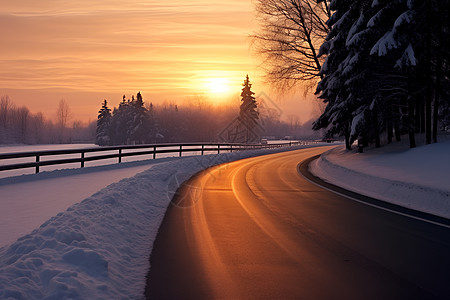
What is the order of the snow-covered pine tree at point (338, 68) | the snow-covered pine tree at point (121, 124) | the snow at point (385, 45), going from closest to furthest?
the snow at point (385, 45), the snow-covered pine tree at point (338, 68), the snow-covered pine tree at point (121, 124)

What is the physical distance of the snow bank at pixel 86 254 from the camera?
4469mm

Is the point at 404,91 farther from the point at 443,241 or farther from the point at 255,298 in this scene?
the point at 255,298

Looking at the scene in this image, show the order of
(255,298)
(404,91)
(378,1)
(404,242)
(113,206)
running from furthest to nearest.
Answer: (404,91) < (378,1) < (113,206) < (404,242) < (255,298)

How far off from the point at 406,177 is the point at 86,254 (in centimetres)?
1100

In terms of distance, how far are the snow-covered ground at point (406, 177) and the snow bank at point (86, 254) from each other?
22.3 feet

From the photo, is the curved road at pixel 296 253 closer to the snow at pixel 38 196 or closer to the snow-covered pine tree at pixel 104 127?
the snow at pixel 38 196

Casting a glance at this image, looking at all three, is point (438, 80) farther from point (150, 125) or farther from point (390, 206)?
point (150, 125)

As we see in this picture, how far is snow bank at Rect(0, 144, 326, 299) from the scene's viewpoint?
176 inches

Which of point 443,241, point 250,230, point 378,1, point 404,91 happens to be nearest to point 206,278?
point 250,230

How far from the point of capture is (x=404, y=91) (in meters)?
22.1

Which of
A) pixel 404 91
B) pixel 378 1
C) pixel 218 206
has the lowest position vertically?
pixel 218 206

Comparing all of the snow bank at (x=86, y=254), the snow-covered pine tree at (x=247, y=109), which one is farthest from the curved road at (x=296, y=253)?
the snow-covered pine tree at (x=247, y=109)

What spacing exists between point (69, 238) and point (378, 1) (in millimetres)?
17984

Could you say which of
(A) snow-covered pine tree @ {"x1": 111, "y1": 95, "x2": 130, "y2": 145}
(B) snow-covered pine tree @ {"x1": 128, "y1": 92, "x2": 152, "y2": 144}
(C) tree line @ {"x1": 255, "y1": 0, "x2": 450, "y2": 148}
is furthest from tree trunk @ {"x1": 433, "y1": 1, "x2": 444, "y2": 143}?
(A) snow-covered pine tree @ {"x1": 111, "y1": 95, "x2": 130, "y2": 145}
